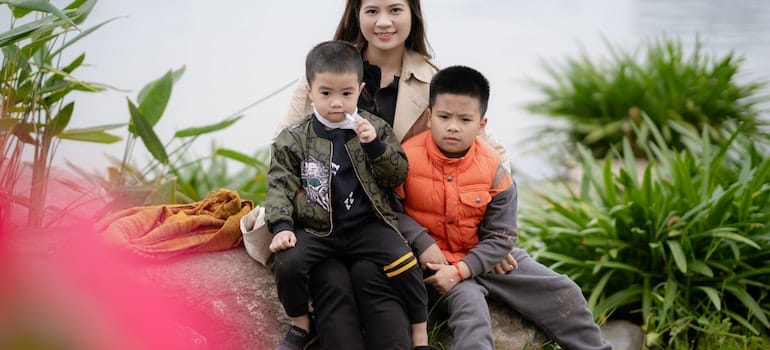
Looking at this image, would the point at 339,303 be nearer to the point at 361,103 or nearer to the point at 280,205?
the point at 280,205

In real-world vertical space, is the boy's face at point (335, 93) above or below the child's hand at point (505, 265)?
above

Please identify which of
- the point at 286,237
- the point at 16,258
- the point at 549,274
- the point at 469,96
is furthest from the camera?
the point at 549,274

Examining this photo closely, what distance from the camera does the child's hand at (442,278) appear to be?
249 centimetres

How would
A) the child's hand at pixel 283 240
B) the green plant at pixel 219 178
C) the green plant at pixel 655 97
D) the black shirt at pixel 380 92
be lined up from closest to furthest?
the child's hand at pixel 283 240 → the black shirt at pixel 380 92 → the green plant at pixel 219 178 → the green plant at pixel 655 97

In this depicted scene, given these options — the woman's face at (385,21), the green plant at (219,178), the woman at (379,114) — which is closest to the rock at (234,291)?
the woman at (379,114)

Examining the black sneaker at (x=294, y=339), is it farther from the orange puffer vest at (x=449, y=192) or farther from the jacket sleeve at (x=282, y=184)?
the orange puffer vest at (x=449, y=192)

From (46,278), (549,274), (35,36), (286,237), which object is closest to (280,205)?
(286,237)

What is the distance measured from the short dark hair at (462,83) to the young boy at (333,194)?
0.74 feet

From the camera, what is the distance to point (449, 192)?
2510 mm

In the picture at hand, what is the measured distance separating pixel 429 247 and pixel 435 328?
11.5 inches

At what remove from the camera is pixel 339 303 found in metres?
2.35

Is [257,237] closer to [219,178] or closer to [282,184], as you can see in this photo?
[282,184]

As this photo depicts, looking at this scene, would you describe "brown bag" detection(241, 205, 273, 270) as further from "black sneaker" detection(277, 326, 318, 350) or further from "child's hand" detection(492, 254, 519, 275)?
"child's hand" detection(492, 254, 519, 275)

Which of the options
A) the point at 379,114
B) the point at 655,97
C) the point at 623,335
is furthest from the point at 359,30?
the point at 655,97
